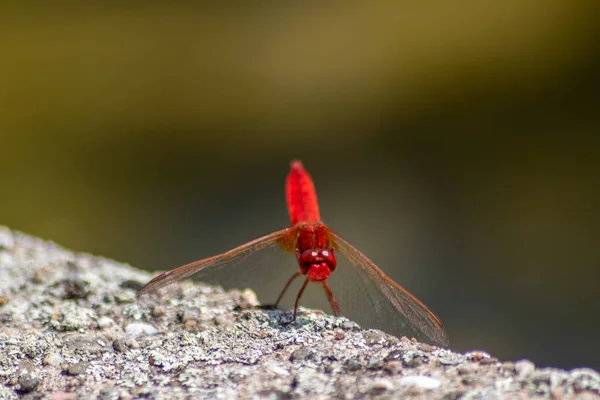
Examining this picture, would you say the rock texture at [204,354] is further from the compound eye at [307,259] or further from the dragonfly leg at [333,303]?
the compound eye at [307,259]

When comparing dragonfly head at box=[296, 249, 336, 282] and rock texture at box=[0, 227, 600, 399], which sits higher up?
dragonfly head at box=[296, 249, 336, 282]

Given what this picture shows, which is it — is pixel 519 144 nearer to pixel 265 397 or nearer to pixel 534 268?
pixel 534 268

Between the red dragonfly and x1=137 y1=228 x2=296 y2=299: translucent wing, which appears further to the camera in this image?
x1=137 y1=228 x2=296 y2=299: translucent wing

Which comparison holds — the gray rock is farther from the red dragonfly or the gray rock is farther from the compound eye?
the compound eye

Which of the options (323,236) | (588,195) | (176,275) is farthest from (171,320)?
(588,195)

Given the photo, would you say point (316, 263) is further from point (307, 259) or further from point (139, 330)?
point (139, 330)

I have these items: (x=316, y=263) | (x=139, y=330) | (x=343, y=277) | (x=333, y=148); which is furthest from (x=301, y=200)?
(x=333, y=148)

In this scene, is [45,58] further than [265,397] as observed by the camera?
Yes

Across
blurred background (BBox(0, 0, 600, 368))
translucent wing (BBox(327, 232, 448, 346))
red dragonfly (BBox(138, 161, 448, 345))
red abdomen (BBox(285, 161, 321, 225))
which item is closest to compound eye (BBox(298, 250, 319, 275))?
red dragonfly (BBox(138, 161, 448, 345))
